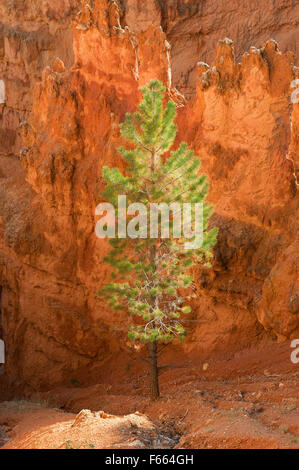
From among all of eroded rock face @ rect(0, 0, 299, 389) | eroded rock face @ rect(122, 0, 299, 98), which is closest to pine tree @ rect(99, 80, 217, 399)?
eroded rock face @ rect(0, 0, 299, 389)

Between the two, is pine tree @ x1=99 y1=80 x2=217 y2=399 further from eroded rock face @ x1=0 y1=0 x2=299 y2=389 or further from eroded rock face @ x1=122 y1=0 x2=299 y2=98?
eroded rock face @ x1=122 y1=0 x2=299 y2=98

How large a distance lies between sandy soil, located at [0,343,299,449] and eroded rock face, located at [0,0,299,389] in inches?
38.4

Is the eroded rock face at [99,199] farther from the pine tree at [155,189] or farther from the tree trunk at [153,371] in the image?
the pine tree at [155,189]

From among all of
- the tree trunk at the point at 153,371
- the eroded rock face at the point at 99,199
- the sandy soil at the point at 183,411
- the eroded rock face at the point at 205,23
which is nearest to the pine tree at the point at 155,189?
the tree trunk at the point at 153,371

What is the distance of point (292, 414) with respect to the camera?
9133mm

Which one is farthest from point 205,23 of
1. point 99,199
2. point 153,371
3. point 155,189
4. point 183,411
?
point 183,411

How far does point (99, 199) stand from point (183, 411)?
749 centimetres

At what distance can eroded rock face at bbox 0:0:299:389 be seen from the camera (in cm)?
1392

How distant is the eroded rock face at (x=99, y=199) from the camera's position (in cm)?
1392

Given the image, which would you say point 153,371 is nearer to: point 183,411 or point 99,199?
point 183,411

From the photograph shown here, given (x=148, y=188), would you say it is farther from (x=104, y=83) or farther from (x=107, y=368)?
(x=107, y=368)

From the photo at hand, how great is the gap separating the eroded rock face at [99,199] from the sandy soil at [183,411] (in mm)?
976

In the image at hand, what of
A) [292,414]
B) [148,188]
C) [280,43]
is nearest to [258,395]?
[292,414]

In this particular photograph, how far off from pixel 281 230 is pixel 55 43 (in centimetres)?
2030
